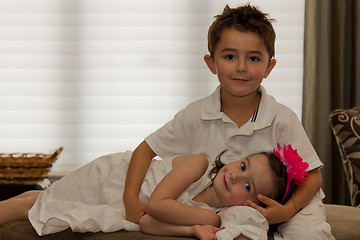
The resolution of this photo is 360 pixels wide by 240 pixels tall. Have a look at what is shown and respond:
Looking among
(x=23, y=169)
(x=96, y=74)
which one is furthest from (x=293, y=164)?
(x=96, y=74)

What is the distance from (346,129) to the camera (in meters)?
2.45

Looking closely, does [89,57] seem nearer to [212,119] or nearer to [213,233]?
[212,119]

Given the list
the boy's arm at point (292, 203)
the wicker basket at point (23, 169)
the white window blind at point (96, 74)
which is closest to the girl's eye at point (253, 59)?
the boy's arm at point (292, 203)

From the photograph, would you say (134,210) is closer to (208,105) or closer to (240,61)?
(208,105)

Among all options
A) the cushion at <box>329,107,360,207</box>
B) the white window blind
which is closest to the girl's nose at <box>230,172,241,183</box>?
the cushion at <box>329,107,360,207</box>

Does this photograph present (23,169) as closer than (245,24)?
No

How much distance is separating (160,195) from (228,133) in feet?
1.32

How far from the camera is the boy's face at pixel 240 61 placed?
6.27 ft

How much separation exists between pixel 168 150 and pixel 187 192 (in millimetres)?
302

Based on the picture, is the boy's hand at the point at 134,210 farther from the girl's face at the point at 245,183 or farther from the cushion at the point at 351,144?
the cushion at the point at 351,144

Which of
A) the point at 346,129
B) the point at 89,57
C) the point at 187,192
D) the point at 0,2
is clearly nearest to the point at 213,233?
the point at 187,192

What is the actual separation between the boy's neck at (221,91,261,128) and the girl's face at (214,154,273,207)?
9.6 inches

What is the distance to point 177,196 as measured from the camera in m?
1.80

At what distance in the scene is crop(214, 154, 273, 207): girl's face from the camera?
1.81 meters
